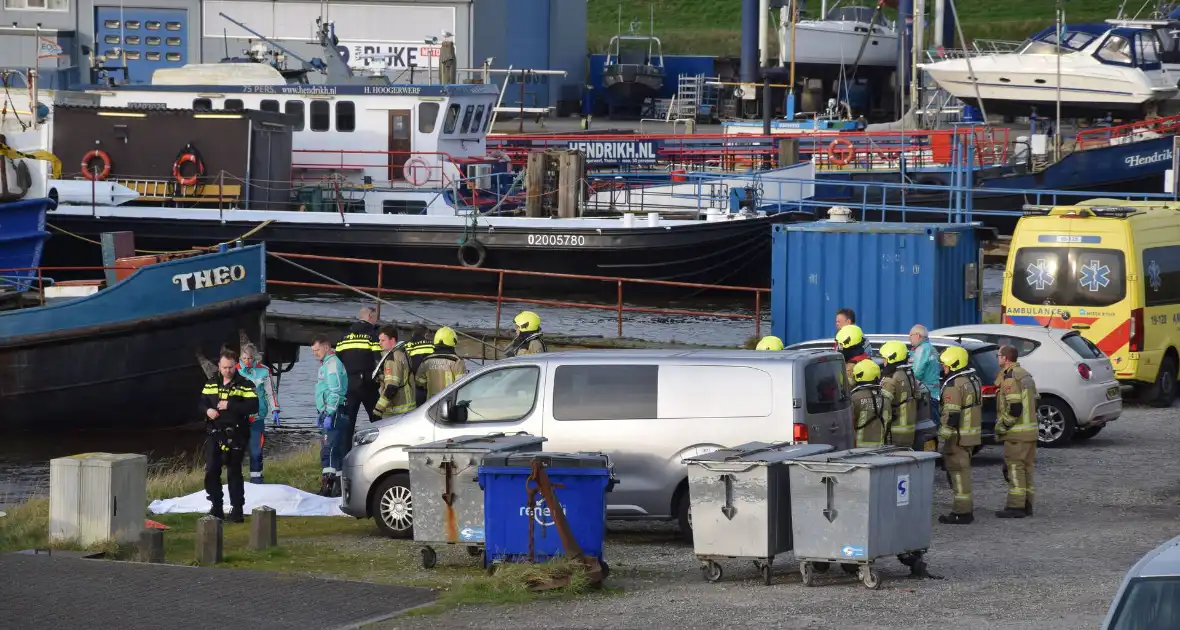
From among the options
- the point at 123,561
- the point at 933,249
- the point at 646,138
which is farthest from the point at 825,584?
the point at 646,138

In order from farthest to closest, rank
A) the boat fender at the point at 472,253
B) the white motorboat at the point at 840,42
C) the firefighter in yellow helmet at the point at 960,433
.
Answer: the white motorboat at the point at 840,42, the boat fender at the point at 472,253, the firefighter in yellow helmet at the point at 960,433

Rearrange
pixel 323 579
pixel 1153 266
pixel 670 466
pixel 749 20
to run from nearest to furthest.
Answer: pixel 323 579
pixel 670 466
pixel 1153 266
pixel 749 20

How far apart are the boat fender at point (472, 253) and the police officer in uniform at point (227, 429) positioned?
754 inches

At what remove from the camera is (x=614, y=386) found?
479 inches

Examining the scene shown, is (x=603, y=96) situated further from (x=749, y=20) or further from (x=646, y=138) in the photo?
(x=646, y=138)

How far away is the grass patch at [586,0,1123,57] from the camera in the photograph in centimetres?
7381

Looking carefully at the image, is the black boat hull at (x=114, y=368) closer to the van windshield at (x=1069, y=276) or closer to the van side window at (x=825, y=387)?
the van windshield at (x=1069, y=276)

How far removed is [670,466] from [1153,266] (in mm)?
9694

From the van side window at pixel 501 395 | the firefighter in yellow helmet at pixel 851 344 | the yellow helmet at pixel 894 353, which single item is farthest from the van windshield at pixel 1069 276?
the van side window at pixel 501 395

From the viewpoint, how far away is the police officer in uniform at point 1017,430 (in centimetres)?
1309

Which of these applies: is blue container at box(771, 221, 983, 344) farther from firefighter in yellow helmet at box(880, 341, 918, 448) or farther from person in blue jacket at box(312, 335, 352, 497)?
person in blue jacket at box(312, 335, 352, 497)

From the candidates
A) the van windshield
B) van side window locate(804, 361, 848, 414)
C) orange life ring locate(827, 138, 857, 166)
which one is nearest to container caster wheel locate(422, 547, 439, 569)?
van side window locate(804, 361, 848, 414)

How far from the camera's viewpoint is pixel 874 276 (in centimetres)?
2033

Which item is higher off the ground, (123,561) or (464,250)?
(464,250)
